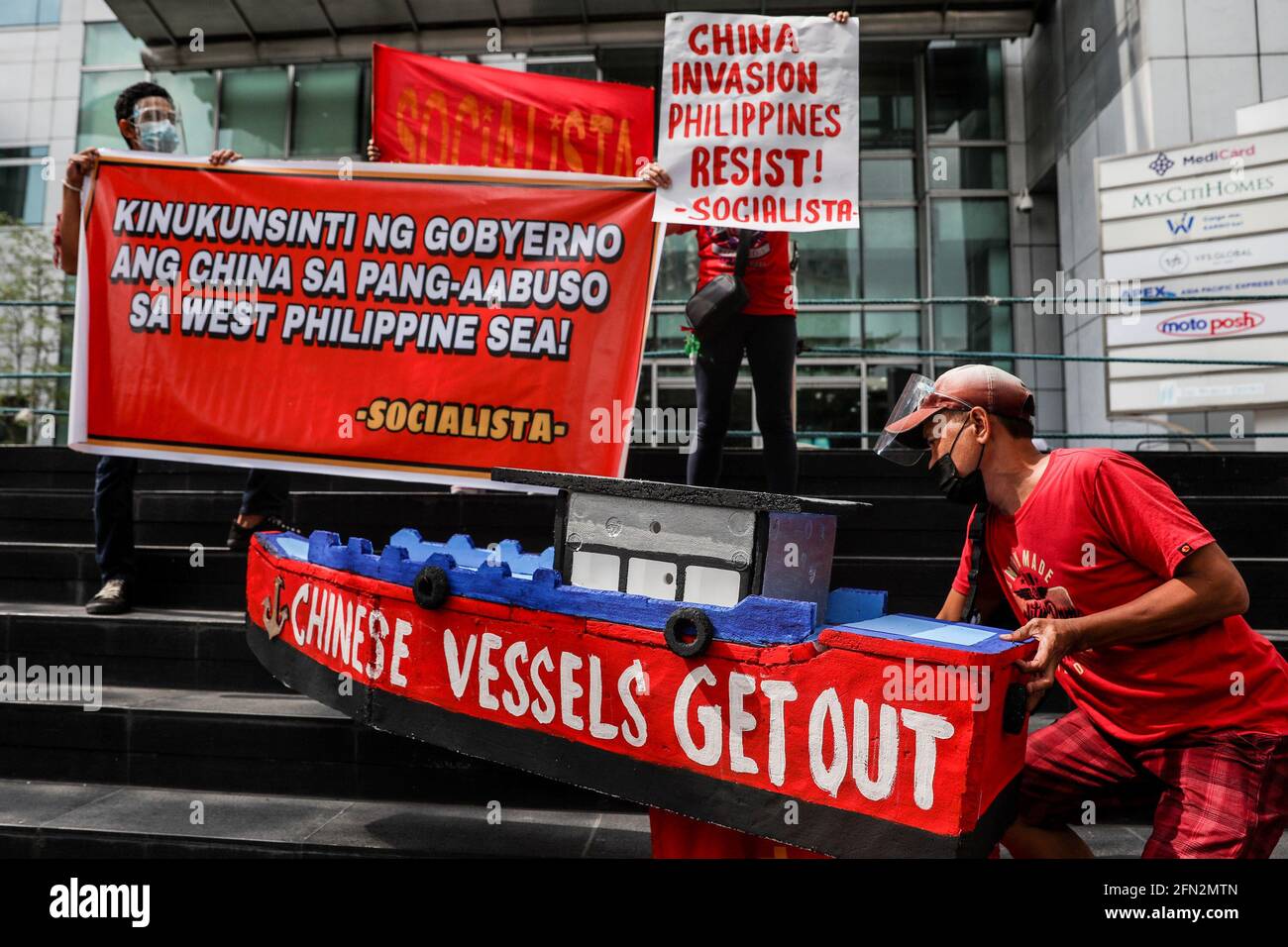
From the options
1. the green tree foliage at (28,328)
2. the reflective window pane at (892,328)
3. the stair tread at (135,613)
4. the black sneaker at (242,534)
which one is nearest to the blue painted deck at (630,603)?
the stair tread at (135,613)

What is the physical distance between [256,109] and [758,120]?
14287 millimetres

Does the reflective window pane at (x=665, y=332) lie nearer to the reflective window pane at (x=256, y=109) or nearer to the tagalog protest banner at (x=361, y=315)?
the reflective window pane at (x=256, y=109)

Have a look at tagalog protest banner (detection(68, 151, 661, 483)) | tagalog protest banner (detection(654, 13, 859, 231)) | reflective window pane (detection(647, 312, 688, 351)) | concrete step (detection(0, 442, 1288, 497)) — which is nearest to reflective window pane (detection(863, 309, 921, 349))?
reflective window pane (detection(647, 312, 688, 351))

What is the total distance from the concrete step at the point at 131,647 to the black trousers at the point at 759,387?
88.9 inches

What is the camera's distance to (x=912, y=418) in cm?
230

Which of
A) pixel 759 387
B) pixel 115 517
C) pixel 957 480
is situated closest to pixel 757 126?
pixel 759 387

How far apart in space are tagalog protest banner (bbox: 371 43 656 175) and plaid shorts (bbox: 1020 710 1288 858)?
394cm

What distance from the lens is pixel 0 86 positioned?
17.5 metres

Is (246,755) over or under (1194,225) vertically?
under

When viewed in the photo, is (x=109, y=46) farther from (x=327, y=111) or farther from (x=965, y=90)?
(x=965, y=90)

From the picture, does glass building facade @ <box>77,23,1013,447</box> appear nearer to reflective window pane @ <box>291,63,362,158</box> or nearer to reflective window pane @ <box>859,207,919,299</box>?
reflective window pane @ <box>859,207,919,299</box>

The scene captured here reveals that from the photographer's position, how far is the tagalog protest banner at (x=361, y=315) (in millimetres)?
3938

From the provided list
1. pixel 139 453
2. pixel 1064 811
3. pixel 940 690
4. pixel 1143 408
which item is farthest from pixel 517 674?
pixel 1143 408
